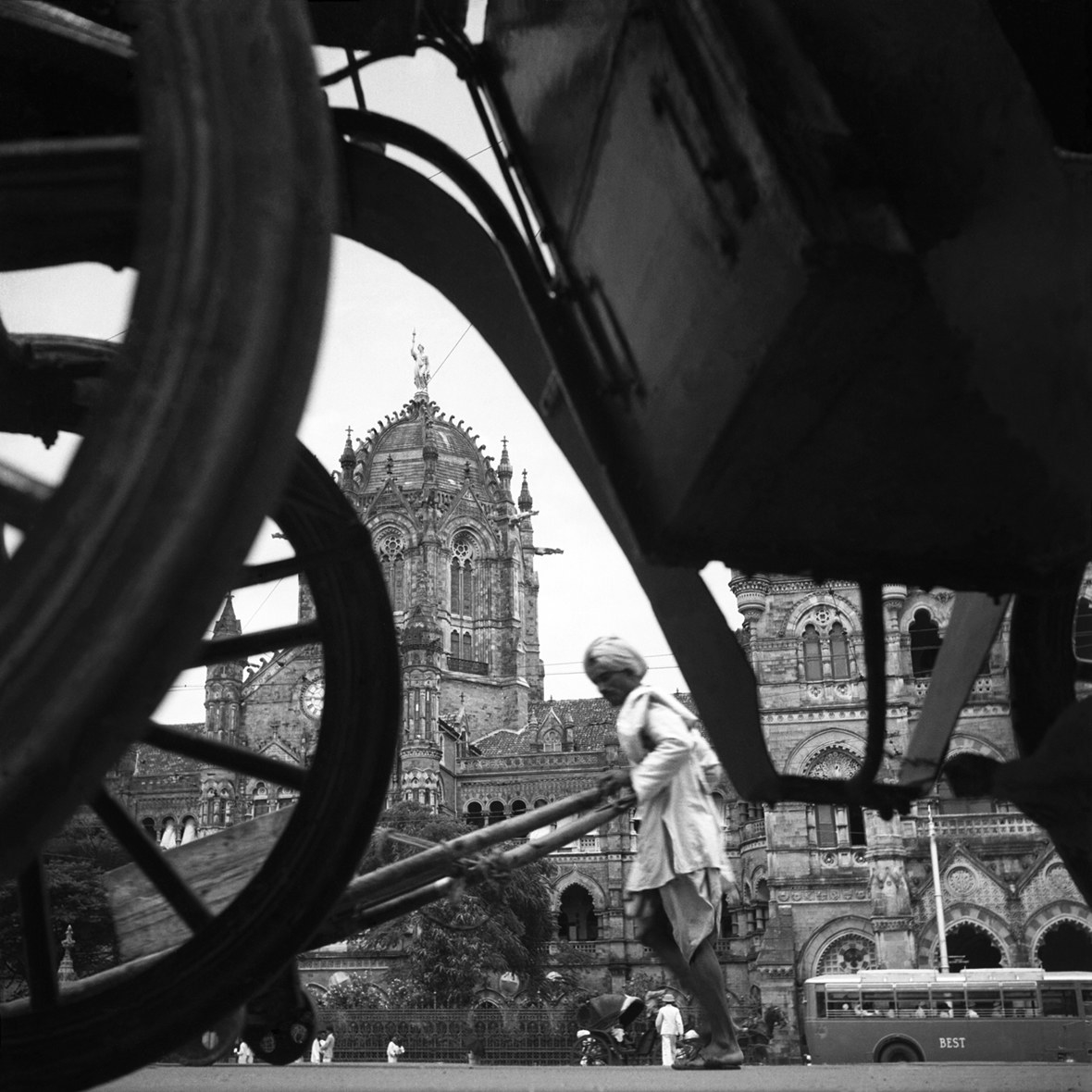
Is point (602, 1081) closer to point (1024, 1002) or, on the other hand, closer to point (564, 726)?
point (1024, 1002)

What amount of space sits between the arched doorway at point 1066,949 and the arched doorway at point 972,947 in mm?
1312

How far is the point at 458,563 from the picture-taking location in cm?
6019

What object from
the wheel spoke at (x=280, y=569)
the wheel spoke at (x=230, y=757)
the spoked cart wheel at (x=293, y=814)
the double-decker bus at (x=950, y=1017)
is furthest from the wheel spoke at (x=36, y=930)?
the double-decker bus at (x=950, y=1017)

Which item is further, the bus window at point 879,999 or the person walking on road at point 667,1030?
the bus window at point 879,999

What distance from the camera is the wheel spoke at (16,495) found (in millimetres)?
1667

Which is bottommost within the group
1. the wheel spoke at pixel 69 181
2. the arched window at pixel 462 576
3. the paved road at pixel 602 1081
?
the paved road at pixel 602 1081

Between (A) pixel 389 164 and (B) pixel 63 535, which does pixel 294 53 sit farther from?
(A) pixel 389 164

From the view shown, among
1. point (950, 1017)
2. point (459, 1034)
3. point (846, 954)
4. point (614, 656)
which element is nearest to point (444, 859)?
point (614, 656)

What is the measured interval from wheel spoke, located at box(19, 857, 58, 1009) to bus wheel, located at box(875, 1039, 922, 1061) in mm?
21122

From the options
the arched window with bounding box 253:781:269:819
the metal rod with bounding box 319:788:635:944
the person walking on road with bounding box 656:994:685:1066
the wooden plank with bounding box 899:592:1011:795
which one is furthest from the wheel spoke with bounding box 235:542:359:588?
the arched window with bounding box 253:781:269:819

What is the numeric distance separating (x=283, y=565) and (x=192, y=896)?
0.63 m

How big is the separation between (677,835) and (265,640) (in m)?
1.82

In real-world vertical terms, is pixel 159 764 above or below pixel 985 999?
above

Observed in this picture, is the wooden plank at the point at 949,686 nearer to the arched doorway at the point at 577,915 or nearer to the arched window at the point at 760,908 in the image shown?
the arched window at the point at 760,908
